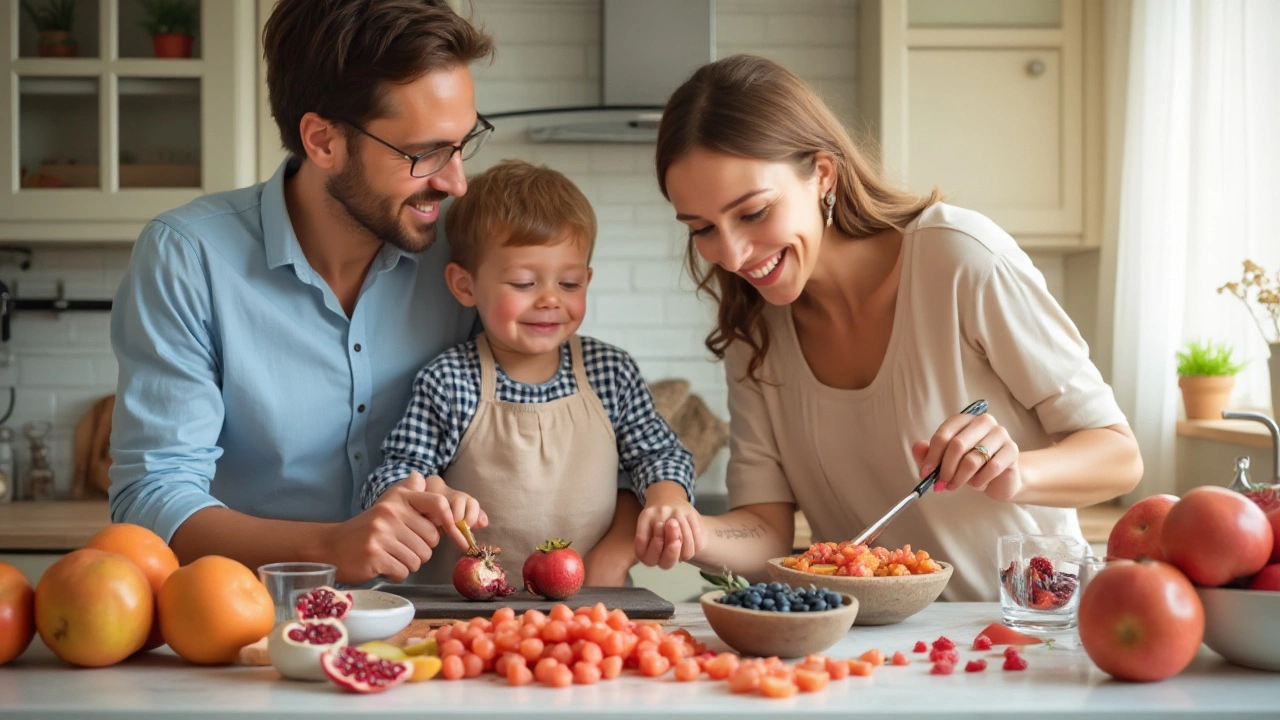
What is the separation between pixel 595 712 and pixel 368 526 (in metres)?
0.62

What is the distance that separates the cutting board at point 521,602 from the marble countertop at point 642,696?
0.28 m

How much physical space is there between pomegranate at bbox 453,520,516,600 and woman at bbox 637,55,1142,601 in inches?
9.5

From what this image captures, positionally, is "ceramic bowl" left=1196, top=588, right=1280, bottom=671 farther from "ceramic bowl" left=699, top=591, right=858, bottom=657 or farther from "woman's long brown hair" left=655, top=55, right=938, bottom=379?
"woman's long brown hair" left=655, top=55, right=938, bottom=379

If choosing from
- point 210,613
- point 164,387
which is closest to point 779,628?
point 210,613

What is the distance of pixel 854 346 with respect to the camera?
1.92 meters

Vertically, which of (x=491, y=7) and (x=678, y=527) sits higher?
(x=491, y=7)

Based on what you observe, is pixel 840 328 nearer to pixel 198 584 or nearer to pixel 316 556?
pixel 316 556

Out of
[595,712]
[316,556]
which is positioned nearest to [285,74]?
[316,556]

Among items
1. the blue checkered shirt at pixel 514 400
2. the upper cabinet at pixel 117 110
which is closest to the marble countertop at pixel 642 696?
the blue checkered shirt at pixel 514 400

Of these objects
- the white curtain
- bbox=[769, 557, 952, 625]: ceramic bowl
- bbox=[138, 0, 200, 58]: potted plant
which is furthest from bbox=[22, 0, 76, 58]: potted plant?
the white curtain

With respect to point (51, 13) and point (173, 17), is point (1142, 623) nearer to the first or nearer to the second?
point (173, 17)

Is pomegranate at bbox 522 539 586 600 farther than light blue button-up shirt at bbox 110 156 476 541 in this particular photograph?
No

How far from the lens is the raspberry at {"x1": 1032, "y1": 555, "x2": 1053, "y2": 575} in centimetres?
135

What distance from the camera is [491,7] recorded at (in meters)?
3.63
